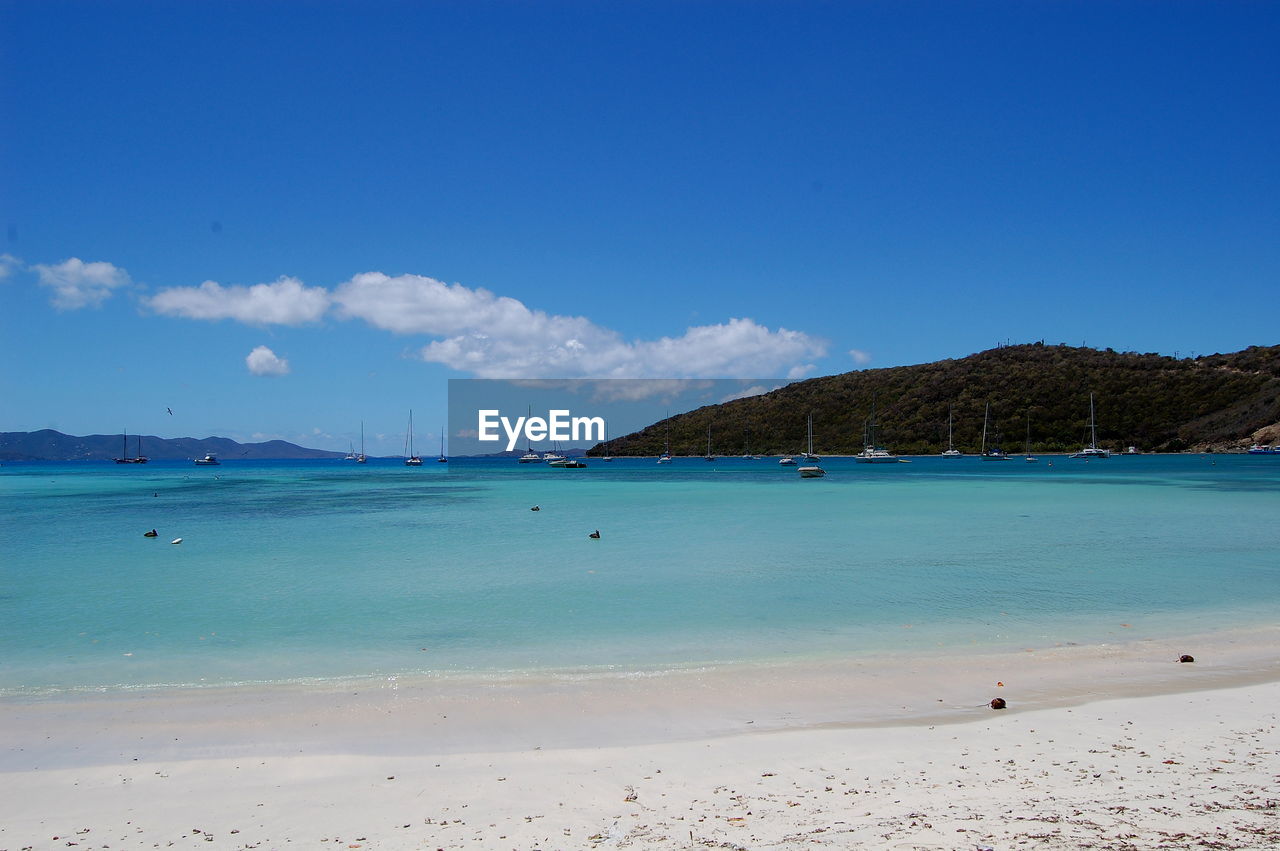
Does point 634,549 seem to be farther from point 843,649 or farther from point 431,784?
point 431,784

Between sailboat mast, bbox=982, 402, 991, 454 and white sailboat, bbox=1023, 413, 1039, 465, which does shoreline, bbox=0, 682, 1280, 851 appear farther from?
sailboat mast, bbox=982, 402, 991, 454

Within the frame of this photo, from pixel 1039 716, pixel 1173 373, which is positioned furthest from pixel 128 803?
pixel 1173 373

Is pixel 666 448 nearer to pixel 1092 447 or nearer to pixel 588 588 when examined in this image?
pixel 1092 447

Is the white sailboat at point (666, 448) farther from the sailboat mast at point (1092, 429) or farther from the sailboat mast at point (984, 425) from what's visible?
the sailboat mast at point (1092, 429)

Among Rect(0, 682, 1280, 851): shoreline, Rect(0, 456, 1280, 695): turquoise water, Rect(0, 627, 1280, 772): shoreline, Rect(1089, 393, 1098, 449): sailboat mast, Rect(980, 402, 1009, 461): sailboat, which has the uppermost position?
Rect(1089, 393, 1098, 449): sailboat mast

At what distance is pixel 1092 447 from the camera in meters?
92.9

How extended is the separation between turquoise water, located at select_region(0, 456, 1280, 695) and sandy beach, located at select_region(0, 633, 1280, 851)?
1326 millimetres

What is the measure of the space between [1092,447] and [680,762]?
101043 millimetres

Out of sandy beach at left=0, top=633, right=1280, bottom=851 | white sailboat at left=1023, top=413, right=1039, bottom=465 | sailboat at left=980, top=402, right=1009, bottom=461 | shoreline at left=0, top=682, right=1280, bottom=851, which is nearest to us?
shoreline at left=0, top=682, right=1280, bottom=851

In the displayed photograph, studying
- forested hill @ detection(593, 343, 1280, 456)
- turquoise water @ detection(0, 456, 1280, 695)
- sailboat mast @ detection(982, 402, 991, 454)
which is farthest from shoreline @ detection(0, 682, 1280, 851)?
forested hill @ detection(593, 343, 1280, 456)

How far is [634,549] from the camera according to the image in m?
20.3

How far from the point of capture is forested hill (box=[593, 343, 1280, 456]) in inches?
3752

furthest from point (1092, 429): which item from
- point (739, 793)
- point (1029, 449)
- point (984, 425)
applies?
point (739, 793)

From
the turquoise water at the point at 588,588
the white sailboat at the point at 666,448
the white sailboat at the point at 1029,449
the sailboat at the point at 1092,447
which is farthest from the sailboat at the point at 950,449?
the turquoise water at the point at 588,588
